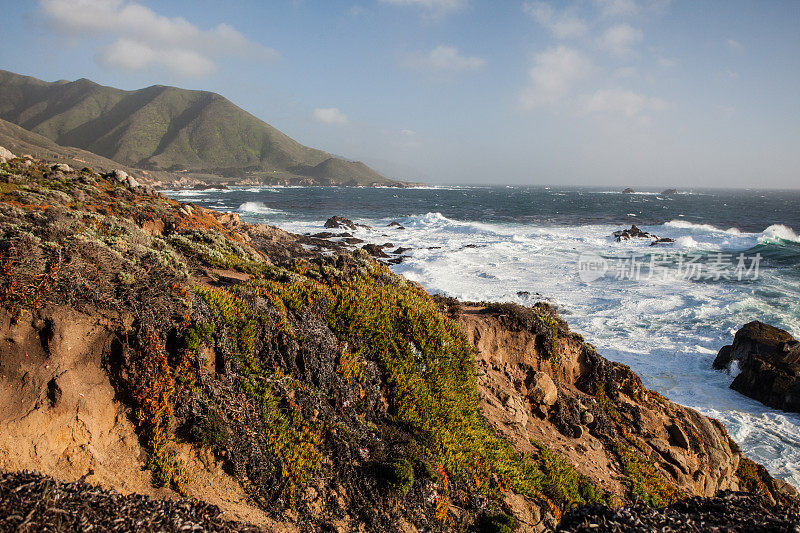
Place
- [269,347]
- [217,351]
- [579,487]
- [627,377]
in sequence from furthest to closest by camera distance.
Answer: [627,377]
[579,487]
[269,347]
[217,351]

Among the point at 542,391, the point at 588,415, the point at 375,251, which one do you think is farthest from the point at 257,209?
the point at 588,415

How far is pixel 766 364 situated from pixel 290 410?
1794 centimetres

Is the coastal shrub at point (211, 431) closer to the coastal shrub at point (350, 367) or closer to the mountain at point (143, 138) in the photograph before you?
the coastal shrub at point (350, 367)

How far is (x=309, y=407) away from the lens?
245 inches

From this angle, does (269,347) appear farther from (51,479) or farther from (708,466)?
(708,466)

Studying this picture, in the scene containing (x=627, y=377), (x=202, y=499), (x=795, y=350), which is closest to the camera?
(x=202, y=499)

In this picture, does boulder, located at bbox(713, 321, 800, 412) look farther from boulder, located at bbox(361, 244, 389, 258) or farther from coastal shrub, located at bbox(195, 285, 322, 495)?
boulder, located at bbox(361, 244, 389, 258)

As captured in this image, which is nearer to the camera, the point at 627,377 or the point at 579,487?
the point at 579,487

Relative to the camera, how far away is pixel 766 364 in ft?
47.5

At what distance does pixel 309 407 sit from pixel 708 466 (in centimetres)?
1030

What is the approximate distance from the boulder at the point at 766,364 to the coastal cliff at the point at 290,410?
5754mm

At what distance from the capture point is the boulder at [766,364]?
13781 mm

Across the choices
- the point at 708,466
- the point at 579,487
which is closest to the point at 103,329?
the point at 579,487

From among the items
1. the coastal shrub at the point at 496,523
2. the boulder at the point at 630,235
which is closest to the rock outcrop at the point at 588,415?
the coastal shrub at the point at 496,523
